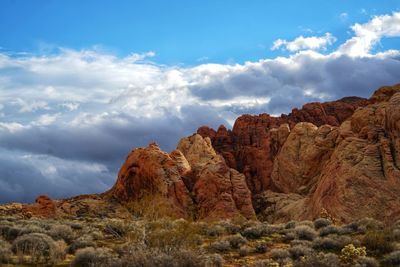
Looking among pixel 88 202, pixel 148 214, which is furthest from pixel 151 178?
pixel 148 214

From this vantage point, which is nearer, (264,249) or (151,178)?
(264,249)

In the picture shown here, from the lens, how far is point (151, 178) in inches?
2537

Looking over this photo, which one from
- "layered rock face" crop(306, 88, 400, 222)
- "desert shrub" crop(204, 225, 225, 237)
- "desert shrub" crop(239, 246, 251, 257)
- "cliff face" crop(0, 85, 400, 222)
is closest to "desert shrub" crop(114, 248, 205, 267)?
"desert shrub" crop(239, 246, 251, 257)

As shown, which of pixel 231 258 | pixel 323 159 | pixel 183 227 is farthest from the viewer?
pixel 323 159

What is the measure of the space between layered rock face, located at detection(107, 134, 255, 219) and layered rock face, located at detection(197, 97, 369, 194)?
21076mm

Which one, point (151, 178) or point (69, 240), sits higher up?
point (151, 178)

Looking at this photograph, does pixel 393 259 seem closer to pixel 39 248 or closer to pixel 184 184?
pixel 39 248

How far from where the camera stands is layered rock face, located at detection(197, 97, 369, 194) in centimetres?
9075

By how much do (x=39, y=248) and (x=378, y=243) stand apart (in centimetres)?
1555

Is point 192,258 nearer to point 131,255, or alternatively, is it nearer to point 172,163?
point 131,255

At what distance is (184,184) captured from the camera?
2564 inches

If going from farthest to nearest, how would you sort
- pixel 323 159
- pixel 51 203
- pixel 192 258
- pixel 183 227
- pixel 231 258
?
pixel 323 159 < pixel 51 203 < pixel 231 258 < pixel 183 227 < pixel 192 258

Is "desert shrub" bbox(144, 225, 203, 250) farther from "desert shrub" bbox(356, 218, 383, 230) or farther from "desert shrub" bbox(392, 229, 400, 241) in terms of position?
"desert shrub" bbox(356, 218, 383, 230)

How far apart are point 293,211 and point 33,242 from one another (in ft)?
141
